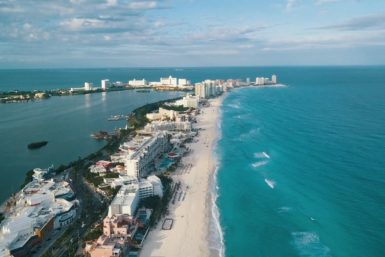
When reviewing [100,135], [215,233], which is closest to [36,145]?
[100,135]

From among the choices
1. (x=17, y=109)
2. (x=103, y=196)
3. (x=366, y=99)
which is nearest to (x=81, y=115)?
(x=17, y=109)

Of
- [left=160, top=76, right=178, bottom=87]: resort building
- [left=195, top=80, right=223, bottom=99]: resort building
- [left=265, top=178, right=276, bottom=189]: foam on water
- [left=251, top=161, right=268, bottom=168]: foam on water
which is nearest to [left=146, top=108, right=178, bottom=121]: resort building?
[left=251, top=161, right=268, bottom=168]: foam on water

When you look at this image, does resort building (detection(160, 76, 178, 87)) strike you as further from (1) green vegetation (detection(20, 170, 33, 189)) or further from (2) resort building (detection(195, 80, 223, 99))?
(1) green vegetation (detection(20, 170, 33, 189))

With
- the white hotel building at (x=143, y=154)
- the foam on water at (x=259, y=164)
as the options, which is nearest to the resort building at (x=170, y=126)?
the white hotel building at (x=143, y=154)

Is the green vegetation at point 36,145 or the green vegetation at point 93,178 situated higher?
the green vegetation at point 36,145

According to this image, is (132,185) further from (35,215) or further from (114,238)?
(114,238)

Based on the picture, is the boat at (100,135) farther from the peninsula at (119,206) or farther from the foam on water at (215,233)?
the foam on water at (215,233)
